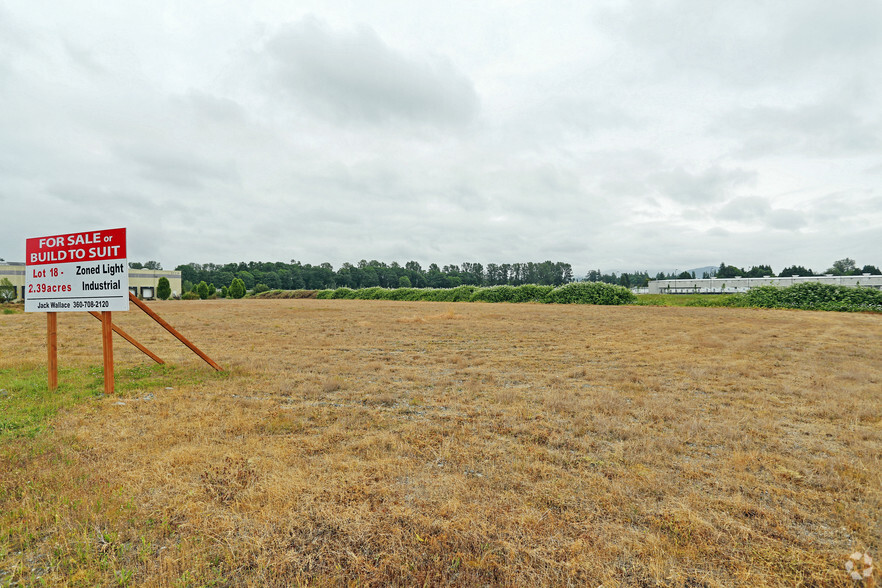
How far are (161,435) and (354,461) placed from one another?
9.15ft

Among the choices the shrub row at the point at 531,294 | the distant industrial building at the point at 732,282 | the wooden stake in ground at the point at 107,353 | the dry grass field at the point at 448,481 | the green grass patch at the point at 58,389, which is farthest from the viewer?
the distant industrial building at the point at 732,282

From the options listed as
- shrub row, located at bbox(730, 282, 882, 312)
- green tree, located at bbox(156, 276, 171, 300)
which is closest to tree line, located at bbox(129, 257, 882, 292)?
green tree, located at bbox(156, 276, 171, 300)

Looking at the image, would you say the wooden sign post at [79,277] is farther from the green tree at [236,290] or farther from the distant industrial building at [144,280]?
the distant industrial building at [144,280]

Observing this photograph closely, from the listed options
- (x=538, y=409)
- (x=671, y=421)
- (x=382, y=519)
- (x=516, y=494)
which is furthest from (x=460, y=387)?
(x=382, y=519)

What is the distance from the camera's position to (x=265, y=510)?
3350 mm

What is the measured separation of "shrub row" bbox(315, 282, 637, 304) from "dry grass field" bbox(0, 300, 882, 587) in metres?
31.5

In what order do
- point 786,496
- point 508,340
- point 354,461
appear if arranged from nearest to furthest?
point 786,496, point 354,461, point 508,340

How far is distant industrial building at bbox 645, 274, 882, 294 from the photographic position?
48.0 m

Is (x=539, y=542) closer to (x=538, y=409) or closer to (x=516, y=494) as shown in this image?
(x=516, y=494)

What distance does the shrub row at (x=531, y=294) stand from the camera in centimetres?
3922

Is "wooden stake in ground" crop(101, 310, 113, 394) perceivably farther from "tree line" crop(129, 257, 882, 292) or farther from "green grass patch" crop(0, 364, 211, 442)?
"tree line" crop(129, 257, 882, 292)

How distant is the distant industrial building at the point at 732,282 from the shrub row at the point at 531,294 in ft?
70.2

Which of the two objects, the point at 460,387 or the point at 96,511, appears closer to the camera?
the point at 96,511

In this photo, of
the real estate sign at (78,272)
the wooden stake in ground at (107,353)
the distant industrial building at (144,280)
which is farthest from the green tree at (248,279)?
the wooden stake in ground at (107,353)
